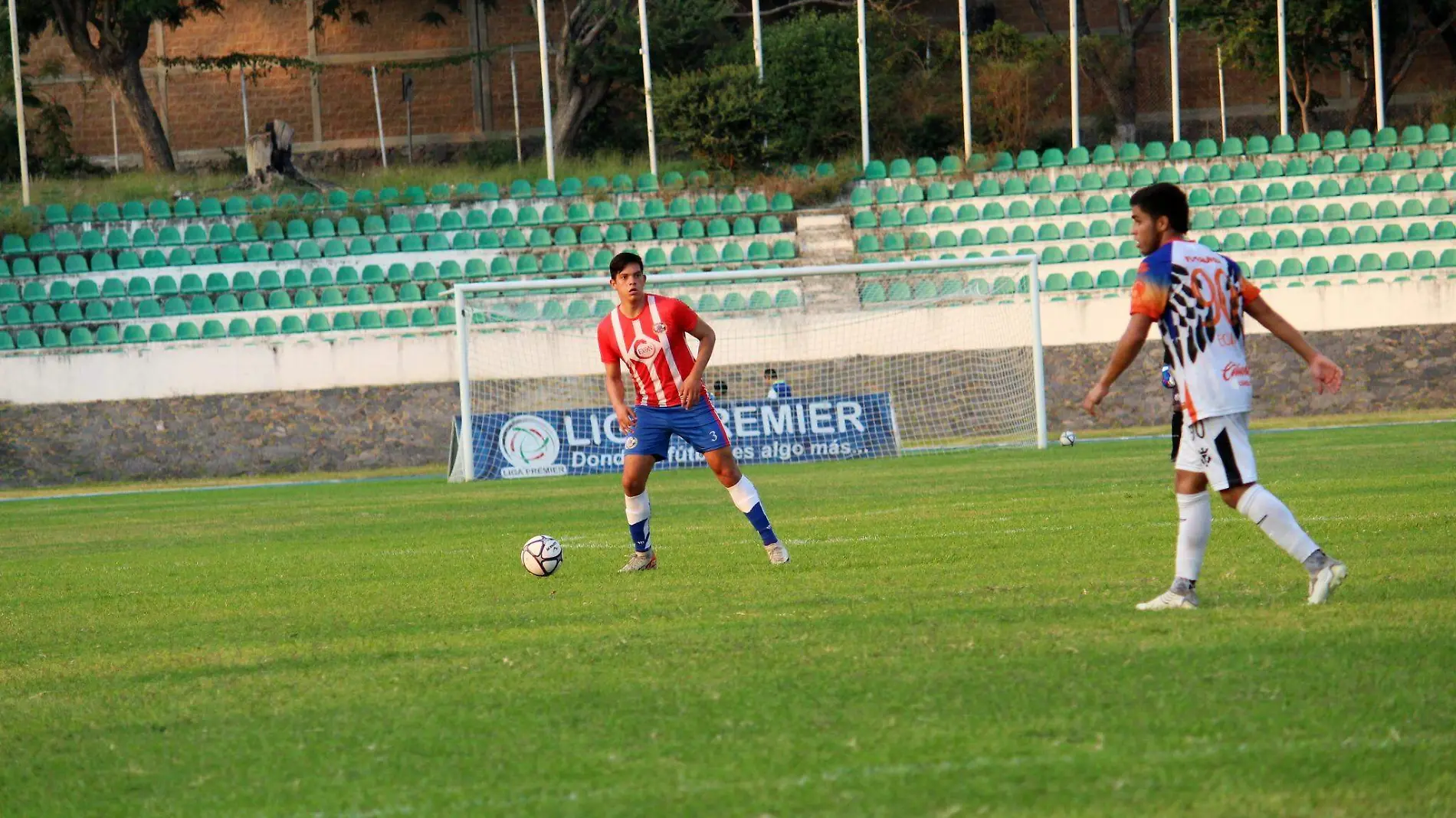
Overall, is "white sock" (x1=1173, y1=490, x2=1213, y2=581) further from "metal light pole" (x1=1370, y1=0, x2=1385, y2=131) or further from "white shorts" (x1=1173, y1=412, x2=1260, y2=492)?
"metal light pole" (x1=1370, y1=0, x2=1385, y2=131)

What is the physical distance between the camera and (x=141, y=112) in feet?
131

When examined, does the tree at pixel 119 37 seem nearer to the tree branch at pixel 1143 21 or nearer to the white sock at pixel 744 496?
the tree branch at pixel 1143 21

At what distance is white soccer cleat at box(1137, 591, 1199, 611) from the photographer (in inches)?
260

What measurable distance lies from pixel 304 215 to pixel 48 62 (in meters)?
18.3

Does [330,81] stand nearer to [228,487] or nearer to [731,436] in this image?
[228,487]

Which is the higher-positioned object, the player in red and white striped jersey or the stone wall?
the player in red and white striped jersey

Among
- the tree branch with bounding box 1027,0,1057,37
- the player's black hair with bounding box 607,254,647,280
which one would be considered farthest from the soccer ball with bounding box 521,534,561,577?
the tree branch with bounding box 1027,0,1057,37

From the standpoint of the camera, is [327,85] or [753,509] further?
[327,85]

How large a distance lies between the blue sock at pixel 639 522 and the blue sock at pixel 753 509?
0.56 m

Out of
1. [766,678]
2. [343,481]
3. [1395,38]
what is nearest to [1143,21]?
[1395,38]

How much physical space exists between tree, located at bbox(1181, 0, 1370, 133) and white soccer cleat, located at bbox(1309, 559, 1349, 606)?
104 ft

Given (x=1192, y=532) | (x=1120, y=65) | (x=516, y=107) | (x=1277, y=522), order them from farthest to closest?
(x=516, y=107), (x=1120, y=65), (x=1192, y=532), (x=1277, y=522)

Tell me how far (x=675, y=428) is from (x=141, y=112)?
3440 cm

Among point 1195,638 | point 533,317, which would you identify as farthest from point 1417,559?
point 533,317
